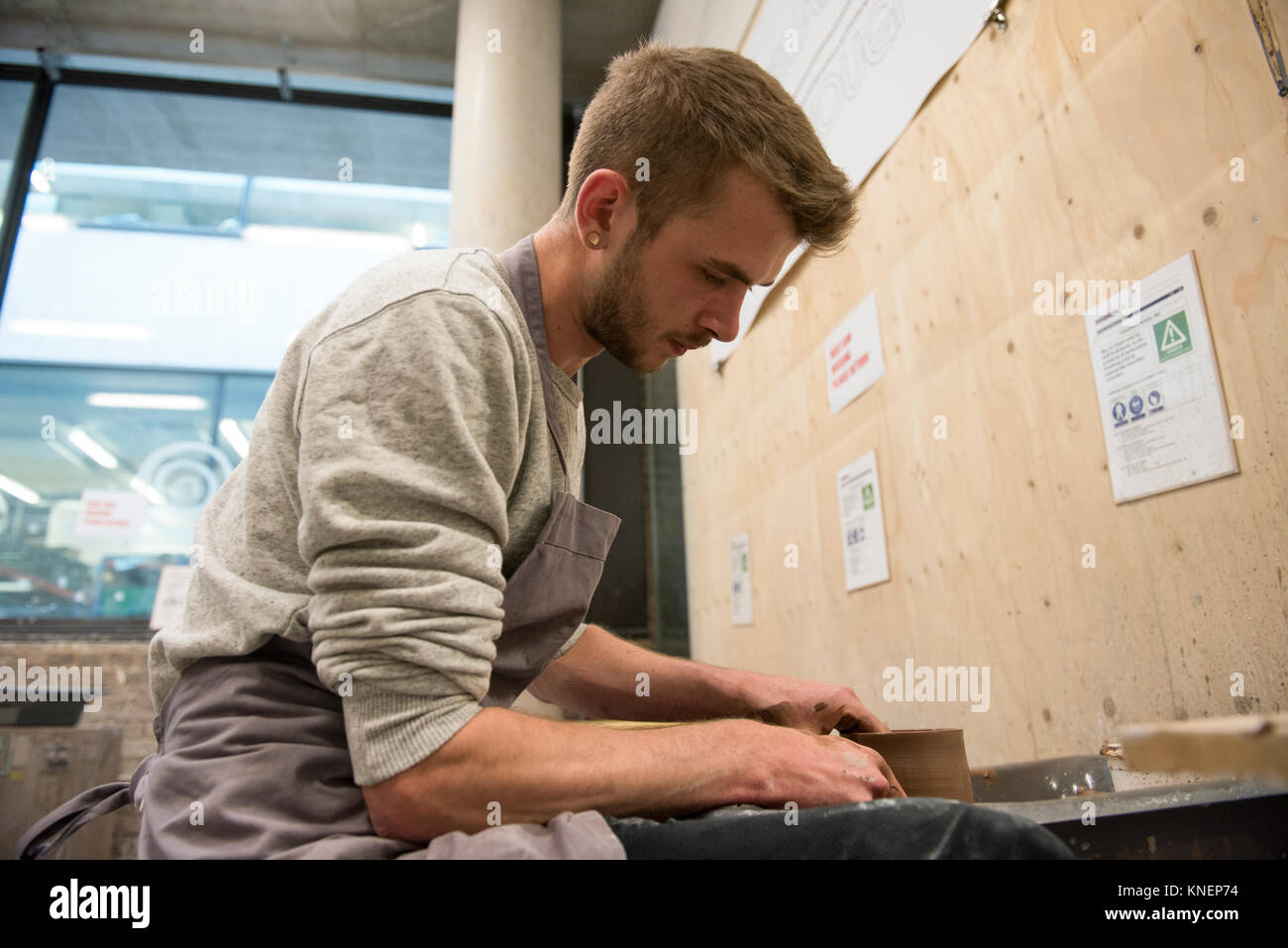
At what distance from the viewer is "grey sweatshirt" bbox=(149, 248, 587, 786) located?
2.01 feet

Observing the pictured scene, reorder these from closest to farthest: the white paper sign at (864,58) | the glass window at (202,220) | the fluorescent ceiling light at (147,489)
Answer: the white paper sign at (864,58) < the fluorescent ceiling light at (147,489) < the glass window at (202,220)

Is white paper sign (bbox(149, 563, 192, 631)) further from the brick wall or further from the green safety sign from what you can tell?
the green safety sign

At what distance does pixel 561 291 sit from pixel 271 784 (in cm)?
60

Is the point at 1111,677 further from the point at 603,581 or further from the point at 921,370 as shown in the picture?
the point at 603,581

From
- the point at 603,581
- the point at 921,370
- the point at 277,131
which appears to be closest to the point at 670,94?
the point at 921,370

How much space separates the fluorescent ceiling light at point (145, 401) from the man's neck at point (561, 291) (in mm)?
3257

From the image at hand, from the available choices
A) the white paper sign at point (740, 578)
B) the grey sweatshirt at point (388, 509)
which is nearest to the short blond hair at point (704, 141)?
the grey sweatshirt at point (388, 509)

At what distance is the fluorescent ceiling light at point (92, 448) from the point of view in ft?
11.2

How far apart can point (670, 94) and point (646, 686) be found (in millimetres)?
786

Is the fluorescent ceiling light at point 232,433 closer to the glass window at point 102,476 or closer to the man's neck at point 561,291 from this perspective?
Answer: the glass window at point 102,476

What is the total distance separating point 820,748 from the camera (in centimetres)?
72

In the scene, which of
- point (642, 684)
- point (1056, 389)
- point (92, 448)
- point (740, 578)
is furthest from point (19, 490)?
point (1056, 389)

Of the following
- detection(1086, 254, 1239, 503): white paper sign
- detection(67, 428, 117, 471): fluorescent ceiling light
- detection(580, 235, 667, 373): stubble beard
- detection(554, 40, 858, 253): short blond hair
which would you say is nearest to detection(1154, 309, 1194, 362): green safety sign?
detection(1086, 254, 1239, 503): white paper sign

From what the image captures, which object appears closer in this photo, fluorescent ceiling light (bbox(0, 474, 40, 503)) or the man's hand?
the man's hand
